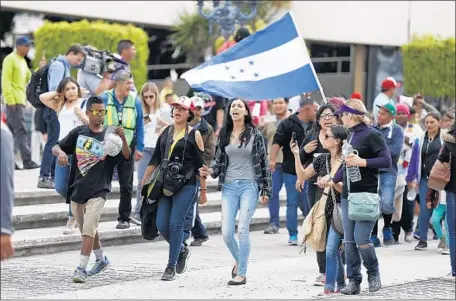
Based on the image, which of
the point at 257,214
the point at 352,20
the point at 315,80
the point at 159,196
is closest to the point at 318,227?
the point at 159,196

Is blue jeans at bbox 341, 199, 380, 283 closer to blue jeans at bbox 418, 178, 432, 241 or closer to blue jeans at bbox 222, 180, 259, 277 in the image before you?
blue jeans at bbox 222, 180, 259, 277

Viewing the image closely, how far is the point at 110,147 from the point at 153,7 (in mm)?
26410

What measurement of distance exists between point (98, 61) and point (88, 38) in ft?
34.5

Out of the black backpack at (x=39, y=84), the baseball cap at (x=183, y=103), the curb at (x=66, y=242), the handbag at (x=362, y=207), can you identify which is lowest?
the curb at (x=66, y=242)

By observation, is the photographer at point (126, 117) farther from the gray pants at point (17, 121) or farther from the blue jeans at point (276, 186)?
the gray pants at point (17, 121)

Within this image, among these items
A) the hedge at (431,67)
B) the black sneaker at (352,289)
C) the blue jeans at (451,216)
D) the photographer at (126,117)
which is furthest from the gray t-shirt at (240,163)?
the hedge at (431,67)

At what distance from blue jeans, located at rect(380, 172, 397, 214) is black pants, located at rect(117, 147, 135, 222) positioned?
3293mm

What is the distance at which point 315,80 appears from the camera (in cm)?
1439

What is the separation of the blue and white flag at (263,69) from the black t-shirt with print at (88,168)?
2.82m

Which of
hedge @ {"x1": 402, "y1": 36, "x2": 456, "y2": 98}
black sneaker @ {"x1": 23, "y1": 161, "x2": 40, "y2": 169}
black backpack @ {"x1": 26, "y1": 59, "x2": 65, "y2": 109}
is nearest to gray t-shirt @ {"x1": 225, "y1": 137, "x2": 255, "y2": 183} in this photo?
black backpack @ {"x1": 26, "y1": 59, "x2": 65, "y2": 109}

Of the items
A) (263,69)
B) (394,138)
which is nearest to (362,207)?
(394,138)

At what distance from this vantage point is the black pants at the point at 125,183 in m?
14.3

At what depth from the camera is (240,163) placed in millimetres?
11578

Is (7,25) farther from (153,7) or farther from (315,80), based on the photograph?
(315,80)
